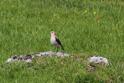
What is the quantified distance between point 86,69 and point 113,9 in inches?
455

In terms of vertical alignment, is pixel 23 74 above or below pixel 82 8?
above

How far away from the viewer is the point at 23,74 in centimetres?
1194

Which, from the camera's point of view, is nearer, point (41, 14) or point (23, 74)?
point (23, 74)

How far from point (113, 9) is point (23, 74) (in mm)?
12140

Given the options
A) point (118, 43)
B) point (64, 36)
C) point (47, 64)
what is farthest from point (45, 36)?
point (47, 64)

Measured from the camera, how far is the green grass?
1186cm

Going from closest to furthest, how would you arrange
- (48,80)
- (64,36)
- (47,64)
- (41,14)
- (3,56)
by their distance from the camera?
(48,80)
(47,64)
(3,56)
(64,36)
(41,14)

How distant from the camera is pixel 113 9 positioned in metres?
23.4

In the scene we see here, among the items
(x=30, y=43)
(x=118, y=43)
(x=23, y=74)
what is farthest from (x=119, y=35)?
(x=23, y=74)

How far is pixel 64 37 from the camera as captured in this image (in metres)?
17.9

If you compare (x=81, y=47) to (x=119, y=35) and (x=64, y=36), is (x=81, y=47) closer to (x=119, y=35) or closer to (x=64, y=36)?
(x=64, y=36)

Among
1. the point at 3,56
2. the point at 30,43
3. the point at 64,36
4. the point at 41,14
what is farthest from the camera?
the point at 41,14

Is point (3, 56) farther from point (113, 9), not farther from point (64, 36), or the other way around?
point (113, 9)

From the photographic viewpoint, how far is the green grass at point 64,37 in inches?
467
